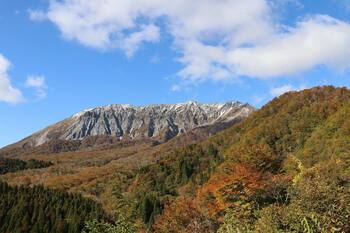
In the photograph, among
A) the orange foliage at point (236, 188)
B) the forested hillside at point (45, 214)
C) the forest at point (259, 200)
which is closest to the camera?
the forest at point (259, 200)

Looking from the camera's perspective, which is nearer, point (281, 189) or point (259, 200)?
point (281, 189)

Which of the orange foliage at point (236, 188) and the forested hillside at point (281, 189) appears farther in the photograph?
the orange foliage at point (236, 188)

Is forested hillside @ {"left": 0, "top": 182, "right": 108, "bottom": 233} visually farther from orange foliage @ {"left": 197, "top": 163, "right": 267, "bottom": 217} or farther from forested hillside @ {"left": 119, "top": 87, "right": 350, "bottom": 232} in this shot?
orange foliage @ {"left": 197, "top": 163, "right": 267, "bottom": 217}

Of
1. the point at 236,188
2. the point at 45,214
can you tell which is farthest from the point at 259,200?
the point at 45,214

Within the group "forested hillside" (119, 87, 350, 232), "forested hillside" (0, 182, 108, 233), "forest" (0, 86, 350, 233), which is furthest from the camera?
"forested hillside" (0, 182, 108, 233)

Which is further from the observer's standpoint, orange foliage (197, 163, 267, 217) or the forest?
orange foliage (197, 163, 267, 217)

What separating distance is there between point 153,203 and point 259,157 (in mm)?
63550

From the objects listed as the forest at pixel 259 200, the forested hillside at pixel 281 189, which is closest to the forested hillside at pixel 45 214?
the forest at pixel 259 200

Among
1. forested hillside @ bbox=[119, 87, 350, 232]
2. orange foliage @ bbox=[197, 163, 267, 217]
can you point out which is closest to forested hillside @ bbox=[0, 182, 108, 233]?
forested hillside @ bbox=[119, 87, 350, 232]

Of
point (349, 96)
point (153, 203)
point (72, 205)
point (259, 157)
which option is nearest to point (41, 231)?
point (72, 205)

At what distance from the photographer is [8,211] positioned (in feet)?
604

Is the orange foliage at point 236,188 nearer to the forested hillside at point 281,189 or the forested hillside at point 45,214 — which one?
the forested hillside at point 281,189

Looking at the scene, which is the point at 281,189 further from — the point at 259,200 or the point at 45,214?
the point at 45,214

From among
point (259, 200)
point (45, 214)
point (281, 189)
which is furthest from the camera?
point (45, 214)
